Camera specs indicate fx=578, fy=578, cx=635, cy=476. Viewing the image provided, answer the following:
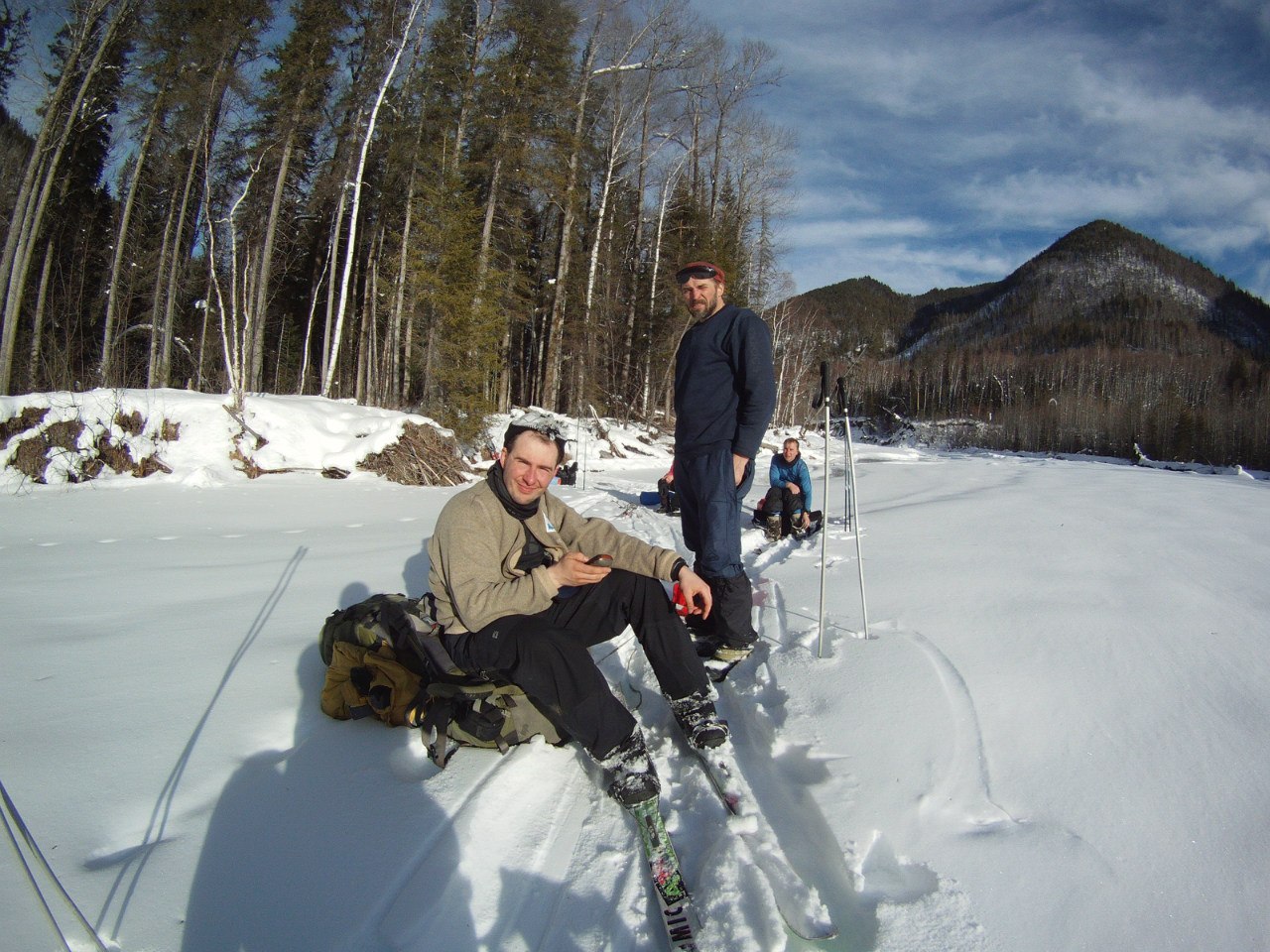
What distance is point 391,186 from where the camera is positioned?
18609mm

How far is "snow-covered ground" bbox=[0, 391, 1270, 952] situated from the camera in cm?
139

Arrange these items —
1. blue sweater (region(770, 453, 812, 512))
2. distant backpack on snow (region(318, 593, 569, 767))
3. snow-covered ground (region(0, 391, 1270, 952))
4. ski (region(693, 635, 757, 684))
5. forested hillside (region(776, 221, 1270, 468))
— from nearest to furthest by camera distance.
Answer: snow-covered ground (region(0, 391, 1270, 952))
distant backpack on snow (region(318, 593, 569, 767))
ski (region(693, 635, 757, 684))
blue sweater (region(770, 453, 812, 512))
forested hillside (region(776, 221, 1270, 468))

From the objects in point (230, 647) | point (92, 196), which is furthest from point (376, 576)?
point (92, 196)

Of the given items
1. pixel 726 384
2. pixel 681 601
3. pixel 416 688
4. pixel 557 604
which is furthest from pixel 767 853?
pixel 726 384

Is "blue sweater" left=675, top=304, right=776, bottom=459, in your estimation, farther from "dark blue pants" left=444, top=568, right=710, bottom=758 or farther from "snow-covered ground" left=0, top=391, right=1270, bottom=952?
"snow-covered ground" left=0, top=391, right=1270, bottom=952

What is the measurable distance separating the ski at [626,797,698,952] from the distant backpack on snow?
58 cm

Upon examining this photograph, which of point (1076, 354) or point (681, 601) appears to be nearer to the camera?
point (681, 601)

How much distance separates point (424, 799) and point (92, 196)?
2874 cm

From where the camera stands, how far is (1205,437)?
3531 centimetres

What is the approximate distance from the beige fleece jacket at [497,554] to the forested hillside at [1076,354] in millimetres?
1476

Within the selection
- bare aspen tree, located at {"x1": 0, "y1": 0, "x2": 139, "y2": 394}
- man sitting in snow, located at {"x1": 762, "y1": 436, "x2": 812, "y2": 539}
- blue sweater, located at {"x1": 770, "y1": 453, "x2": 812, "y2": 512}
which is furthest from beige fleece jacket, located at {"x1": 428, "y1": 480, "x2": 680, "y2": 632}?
bare aspen tree, located at {"x1": 0, "y1": 0, "x2": 139, "y2": 394}

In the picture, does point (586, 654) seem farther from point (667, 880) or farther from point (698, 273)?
point (698, 273)

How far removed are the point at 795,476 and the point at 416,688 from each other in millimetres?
4917

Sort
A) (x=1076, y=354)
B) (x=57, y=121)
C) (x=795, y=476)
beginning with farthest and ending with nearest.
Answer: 1. (x=1076, y=354)
2. (x=57, y=121)
3. (x=795, y=476)
